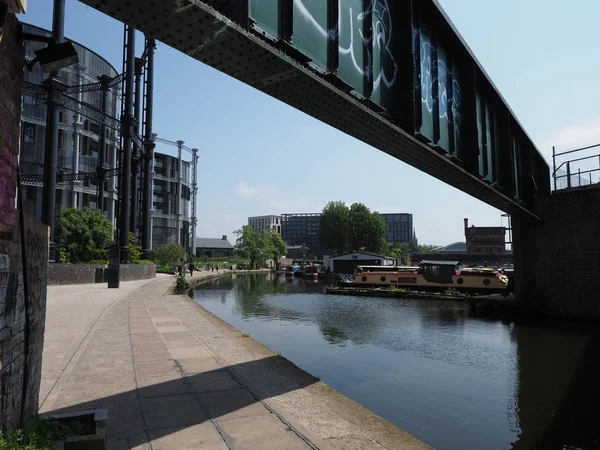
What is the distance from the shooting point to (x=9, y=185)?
12.9 feet

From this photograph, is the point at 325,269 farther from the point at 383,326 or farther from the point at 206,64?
the point at 206,64

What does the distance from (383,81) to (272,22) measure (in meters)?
3.45

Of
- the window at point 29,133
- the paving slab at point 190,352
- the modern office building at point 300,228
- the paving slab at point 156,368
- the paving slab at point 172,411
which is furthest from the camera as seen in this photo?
the modern office building at point 300,228

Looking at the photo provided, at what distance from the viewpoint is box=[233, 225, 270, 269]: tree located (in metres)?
86.4

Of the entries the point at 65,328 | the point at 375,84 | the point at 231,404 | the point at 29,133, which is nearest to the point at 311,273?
the point at 29,133

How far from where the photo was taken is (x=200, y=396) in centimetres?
640

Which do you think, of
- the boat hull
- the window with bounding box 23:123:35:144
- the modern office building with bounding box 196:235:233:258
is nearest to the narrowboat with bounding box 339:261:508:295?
the boat hull

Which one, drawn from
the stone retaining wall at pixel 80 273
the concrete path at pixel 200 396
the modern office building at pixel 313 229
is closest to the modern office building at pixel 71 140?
the stone retaining wall at pixel 80 273

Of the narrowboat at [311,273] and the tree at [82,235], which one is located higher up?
the tree at [82,235]

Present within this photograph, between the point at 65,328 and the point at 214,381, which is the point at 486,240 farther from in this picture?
the point at 214,381

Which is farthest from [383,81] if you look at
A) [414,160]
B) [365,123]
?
[414,160]

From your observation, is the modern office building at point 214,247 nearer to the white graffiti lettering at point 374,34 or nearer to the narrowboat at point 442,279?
the narrowboat at point 442,279

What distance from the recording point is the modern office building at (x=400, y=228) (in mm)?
181125

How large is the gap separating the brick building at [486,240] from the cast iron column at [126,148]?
6456 centimetres
